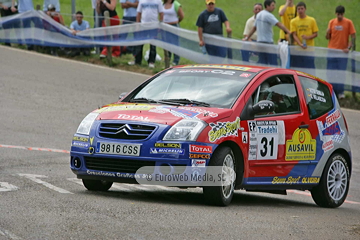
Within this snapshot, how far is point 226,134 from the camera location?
306 inches

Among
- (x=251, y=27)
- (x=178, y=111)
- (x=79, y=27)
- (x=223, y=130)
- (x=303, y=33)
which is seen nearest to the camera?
(x=223, y=130)

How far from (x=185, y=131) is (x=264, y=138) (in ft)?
4.10

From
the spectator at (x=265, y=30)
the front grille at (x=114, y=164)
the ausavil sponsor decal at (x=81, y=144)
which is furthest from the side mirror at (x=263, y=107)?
the spectator at (x=265, y=30)

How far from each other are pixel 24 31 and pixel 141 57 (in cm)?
405

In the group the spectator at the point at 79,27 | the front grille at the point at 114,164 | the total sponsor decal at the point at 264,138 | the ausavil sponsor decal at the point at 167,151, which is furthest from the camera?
the spectator at the point at 79,27

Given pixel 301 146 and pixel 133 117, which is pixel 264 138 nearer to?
pixel 301 146

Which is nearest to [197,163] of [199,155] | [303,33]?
[199,155]

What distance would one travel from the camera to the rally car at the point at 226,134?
7574mm

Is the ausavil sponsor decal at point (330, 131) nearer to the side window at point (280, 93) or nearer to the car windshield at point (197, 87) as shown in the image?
the side window at point (280, 93)

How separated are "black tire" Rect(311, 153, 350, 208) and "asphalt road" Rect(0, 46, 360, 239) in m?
0.15

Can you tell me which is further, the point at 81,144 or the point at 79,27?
the point at 79,27

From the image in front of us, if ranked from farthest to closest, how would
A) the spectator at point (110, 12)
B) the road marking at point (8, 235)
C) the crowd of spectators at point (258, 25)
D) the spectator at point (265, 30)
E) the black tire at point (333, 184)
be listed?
the spectator at point (110, 12) → the spectator at point (265, 30) → the crowd of spectators at point (258, 25) → the black tire at point (333, 184) → the road marking at point (8, 235)

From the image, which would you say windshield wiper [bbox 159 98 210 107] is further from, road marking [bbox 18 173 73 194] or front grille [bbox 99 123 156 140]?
road marking [bbox 18 173 73 194]

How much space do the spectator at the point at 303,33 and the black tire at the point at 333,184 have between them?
7.88 m
